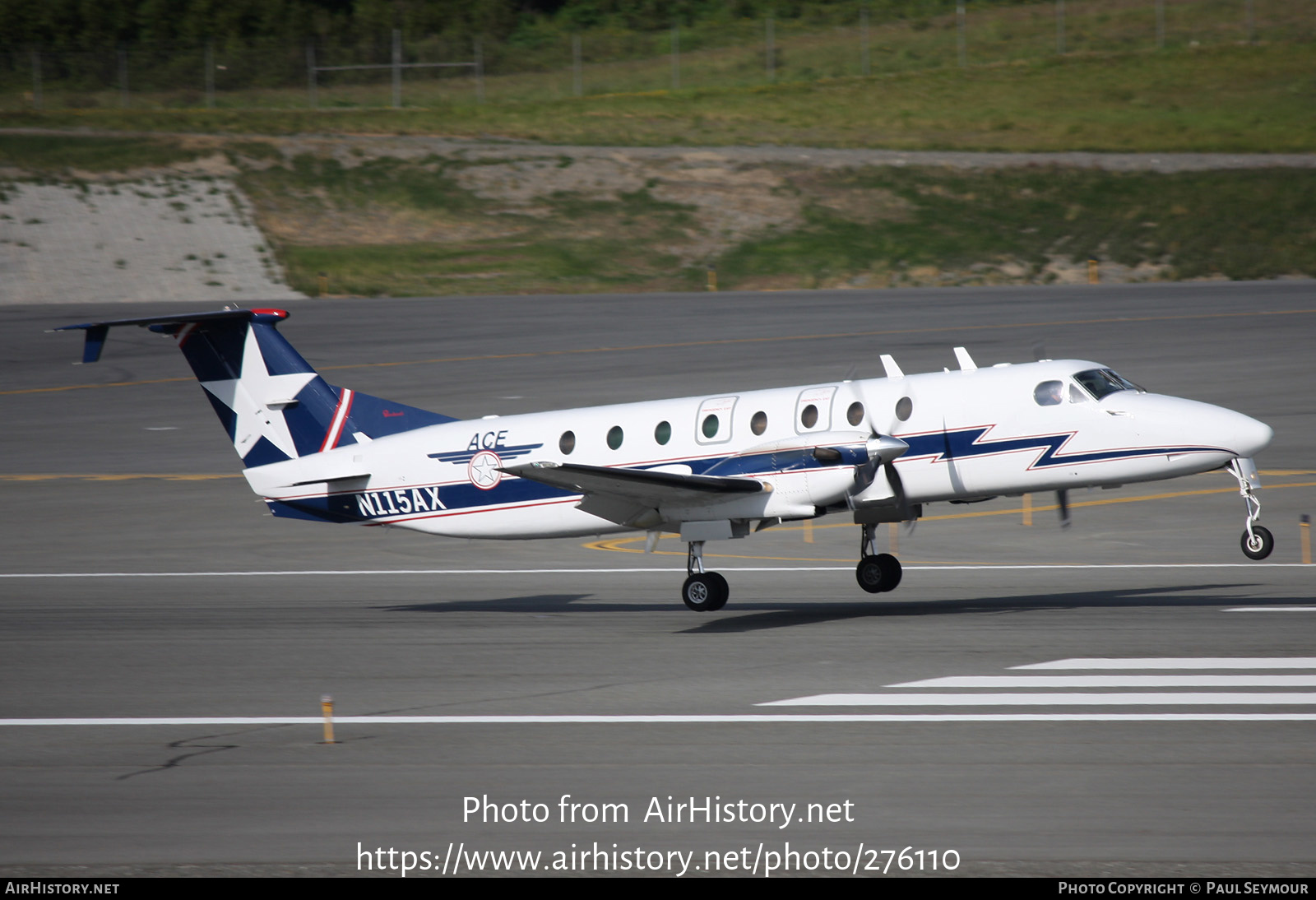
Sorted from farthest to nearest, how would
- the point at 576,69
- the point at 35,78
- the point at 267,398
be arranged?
the point at 576,69, the point at 35,78, the point at 267,398

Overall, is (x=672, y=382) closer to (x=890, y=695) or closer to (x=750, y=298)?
(x=750, y=298)

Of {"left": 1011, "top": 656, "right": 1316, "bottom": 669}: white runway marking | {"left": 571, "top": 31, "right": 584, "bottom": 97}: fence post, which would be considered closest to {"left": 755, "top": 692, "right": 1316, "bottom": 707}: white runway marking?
{"left": 1011, "top": 656, "right": 1316, "bottom": 669}: white runway marking

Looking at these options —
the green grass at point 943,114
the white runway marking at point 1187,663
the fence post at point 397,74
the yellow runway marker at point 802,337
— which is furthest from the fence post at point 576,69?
the white runway marking at point 1187,663

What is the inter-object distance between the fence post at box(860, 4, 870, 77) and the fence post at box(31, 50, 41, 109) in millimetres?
46102

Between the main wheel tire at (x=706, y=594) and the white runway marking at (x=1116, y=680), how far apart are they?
17.1 feet

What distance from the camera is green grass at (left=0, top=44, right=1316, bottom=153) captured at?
232 ft

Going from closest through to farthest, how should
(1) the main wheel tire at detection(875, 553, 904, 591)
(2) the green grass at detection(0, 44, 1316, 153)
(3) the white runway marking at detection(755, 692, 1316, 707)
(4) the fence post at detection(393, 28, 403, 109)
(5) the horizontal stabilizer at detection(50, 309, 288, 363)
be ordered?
(3) the white runway marking at detection(755, 692, 1316, 707), (5) the horizontal stabilizer at detection(50, 309, 288, 363), (1) the main wheel tire at detection(875, 553, 904, 591), (2) the green grass at detection(0, 44, 1316, 153), (4) the fence post at detection(393, 28, 403, 109)

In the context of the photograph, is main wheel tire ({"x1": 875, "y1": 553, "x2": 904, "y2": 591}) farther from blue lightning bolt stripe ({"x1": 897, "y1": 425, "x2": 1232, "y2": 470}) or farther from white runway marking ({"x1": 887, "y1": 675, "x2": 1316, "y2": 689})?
white runway marking ({"x1": 887, "y1": 675, "x2": 1316, "y2": 689})

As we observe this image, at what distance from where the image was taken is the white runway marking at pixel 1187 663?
52.1 feet

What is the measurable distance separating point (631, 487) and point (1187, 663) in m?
7.64

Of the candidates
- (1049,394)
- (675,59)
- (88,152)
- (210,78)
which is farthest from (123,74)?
(1049,394)

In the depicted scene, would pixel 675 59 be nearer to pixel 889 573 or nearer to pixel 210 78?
pixel 210 78

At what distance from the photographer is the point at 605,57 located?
87438mm
